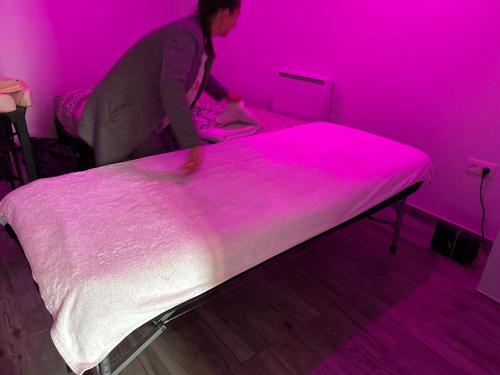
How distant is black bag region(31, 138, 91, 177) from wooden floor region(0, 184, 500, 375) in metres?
0.57

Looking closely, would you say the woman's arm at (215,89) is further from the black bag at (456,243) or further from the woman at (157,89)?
the black bag at (456,243)

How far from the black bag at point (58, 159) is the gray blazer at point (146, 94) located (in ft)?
3.12

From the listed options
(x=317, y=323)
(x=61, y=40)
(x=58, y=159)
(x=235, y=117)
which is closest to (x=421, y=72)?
(x=235, y=117)

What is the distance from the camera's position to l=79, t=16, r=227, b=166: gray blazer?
1.32m

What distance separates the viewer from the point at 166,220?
1174 millimetres

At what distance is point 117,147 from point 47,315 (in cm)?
77

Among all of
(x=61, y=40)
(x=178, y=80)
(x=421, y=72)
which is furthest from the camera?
(x=61, y=40)

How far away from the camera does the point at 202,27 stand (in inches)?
54.7

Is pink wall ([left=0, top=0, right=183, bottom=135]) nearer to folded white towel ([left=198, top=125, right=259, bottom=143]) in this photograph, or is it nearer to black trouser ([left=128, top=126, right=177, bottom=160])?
folded white towel ([left=198, top=125, right=259, bottom=143])

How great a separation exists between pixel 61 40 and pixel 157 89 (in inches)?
94.6

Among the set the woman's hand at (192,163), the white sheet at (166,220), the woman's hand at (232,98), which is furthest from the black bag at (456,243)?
the woman's hand at (192,163)

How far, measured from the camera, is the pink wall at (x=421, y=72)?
2090 millimetres

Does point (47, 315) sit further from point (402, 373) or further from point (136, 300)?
point (402, 373)

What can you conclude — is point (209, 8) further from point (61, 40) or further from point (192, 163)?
point (61, 40)
